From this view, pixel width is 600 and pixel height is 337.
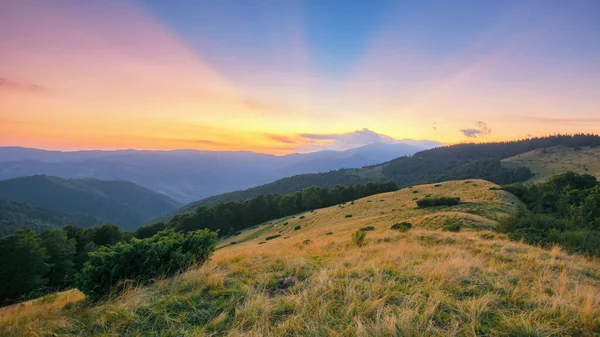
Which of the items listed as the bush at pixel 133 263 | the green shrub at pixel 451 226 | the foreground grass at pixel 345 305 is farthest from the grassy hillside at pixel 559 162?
the bush at pixel 133 263

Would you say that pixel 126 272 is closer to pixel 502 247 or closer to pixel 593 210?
pixel 502 247

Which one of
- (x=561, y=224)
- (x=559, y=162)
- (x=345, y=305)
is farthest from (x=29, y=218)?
(x=559, y=162)

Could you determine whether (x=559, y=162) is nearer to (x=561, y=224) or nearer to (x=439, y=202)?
(x=439, y=202)

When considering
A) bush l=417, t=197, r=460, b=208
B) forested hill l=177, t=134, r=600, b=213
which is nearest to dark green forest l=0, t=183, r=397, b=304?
bush l=417, t=197, r=460, b=208

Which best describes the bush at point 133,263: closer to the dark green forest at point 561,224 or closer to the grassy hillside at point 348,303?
the grassy hillside at point 348,303

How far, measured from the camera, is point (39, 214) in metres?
168

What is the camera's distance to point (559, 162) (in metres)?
107

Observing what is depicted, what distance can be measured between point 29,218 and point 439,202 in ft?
738

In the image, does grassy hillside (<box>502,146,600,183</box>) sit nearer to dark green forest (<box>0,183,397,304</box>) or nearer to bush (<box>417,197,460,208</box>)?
dark green forest (<box>0,183,397,304</box>)

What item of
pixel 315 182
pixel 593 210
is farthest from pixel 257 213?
pixel 315 182

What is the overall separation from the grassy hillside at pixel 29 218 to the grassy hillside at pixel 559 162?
9277 inches

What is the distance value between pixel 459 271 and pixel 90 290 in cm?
936

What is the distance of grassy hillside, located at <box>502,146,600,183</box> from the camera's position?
88387 mm

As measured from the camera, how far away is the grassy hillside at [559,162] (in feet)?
290
